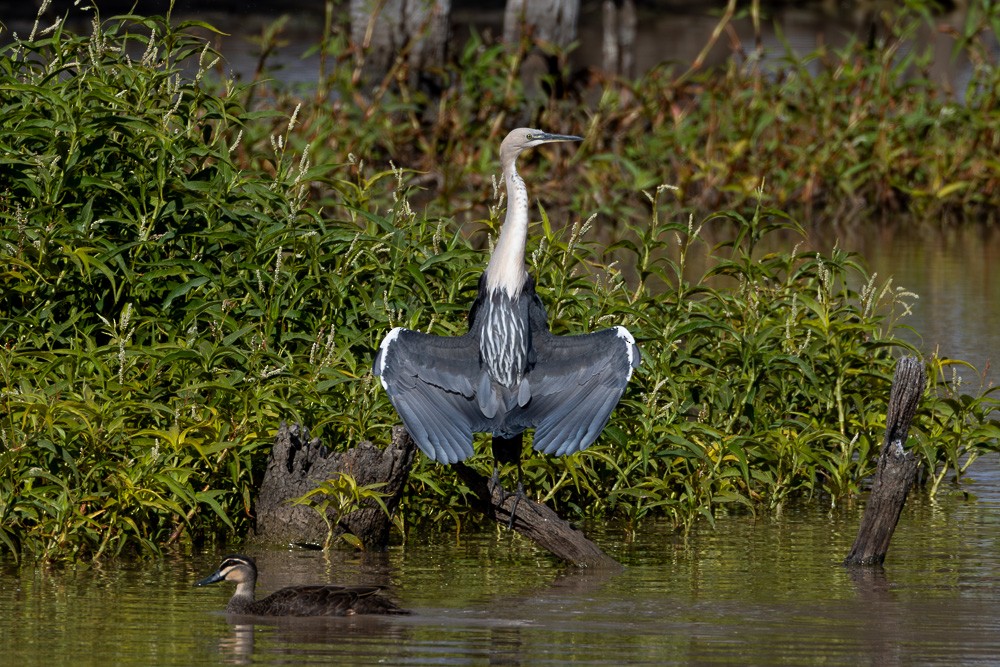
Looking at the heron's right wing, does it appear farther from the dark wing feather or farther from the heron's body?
the dark wing feather

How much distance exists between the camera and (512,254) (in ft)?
25.4

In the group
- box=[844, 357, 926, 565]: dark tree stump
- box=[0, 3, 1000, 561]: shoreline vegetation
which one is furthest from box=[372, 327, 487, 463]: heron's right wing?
box=[844, 357, 926, 565]: dark tree stump

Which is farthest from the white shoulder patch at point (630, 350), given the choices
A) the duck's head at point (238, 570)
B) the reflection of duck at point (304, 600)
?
the duck's head at point (238, 570)

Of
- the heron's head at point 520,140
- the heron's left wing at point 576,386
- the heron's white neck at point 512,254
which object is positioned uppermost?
the heron's head at point 520,140

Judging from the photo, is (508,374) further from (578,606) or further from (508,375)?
(578,606)

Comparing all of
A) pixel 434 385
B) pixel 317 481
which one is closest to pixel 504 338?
pixel 434 385

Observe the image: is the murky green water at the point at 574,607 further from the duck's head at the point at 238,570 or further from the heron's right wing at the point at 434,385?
the heron's right wing at the point at 434,385

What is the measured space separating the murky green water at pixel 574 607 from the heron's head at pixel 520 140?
1794mm

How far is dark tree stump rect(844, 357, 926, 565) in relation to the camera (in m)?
7.41

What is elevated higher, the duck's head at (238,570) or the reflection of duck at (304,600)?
the duck's head at (238,570)

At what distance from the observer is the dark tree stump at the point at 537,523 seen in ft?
24.5

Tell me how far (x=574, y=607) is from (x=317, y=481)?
1484 millimetres

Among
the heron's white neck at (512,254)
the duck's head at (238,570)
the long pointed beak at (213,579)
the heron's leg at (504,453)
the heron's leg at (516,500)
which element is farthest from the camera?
the heron's white neck at (512,254)

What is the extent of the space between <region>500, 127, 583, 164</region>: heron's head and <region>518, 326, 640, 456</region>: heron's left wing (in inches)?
39.9
